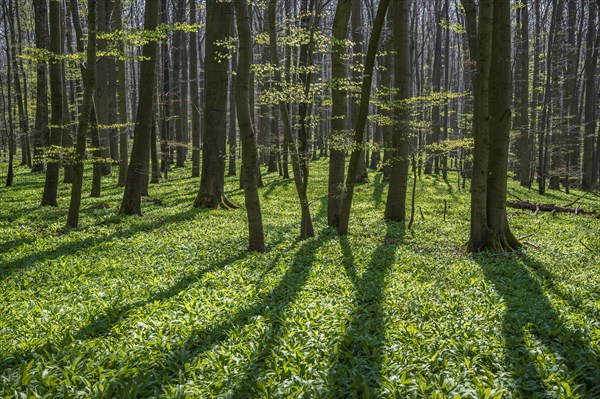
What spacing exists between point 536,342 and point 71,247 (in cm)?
855

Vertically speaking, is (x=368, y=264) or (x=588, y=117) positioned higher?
(x=588, y=117)

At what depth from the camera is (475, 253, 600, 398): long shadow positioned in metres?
4.29

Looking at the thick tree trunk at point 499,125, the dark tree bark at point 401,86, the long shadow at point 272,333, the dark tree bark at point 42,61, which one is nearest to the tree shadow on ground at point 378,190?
the dark tree bark at point 401,86

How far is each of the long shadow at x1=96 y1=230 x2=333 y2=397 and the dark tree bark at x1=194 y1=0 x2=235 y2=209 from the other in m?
7.48

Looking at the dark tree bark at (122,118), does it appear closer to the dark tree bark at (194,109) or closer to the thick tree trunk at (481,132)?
the dark tree bark at (194,109)

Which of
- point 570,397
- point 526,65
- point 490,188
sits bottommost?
point 570,397

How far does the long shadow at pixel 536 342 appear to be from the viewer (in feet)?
14.1

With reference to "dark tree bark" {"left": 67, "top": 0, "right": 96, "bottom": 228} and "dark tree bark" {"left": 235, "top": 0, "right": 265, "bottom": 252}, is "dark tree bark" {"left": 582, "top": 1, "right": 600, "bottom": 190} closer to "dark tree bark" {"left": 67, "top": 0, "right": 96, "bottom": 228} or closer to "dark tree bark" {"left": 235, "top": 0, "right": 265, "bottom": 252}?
"dark tree bark" {"left": 235, "top": 0, "right": 265, "bottom": 252}

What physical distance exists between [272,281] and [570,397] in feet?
14.6

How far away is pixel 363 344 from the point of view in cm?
505

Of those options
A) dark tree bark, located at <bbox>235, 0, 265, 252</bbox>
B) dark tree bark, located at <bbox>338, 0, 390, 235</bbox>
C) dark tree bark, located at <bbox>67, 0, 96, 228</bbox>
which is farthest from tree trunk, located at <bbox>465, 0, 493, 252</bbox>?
dark tree bark, located at <bbox>67, 0, 96, 228</bbox>

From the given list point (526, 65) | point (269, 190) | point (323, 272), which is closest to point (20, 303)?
point (323, 272)

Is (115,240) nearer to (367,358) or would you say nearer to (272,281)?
(272,281)

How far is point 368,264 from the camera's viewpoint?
862 centimetres
